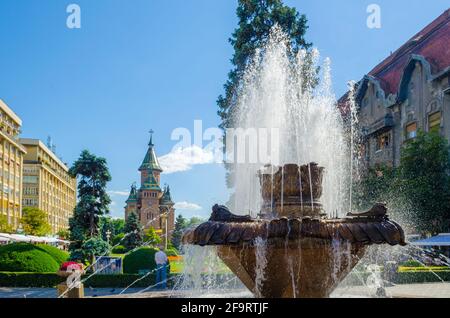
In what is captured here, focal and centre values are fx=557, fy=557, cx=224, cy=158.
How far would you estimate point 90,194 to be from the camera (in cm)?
2992

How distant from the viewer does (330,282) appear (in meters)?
8.78

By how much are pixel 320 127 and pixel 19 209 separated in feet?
207

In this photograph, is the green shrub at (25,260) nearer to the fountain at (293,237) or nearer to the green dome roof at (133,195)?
the fountain at (293,237)

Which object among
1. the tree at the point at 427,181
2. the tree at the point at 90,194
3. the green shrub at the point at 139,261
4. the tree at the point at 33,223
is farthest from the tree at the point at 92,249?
the tree at the point at 33,223

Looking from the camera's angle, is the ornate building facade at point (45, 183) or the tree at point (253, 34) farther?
the ornate building facade at point (45, 183)

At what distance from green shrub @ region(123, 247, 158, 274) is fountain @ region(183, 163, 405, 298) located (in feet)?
44.4

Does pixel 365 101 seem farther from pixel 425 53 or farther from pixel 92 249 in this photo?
pixel 92 249

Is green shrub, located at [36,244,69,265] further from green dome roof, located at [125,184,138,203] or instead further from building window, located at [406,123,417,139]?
green dome roof, located at [125,184,138,203]

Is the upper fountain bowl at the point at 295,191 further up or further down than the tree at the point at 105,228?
further up

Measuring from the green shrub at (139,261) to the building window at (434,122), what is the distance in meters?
15.7

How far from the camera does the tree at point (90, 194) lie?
29.5 m

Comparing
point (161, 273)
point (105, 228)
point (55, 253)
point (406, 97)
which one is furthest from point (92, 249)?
point (105, 228)

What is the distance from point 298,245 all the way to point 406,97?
2613 centimetres

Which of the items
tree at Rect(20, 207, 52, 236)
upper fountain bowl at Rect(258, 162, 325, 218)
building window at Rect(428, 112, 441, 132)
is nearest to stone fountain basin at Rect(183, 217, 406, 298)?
upper fountain bowl at Rect(258, 162, 325, 218)
